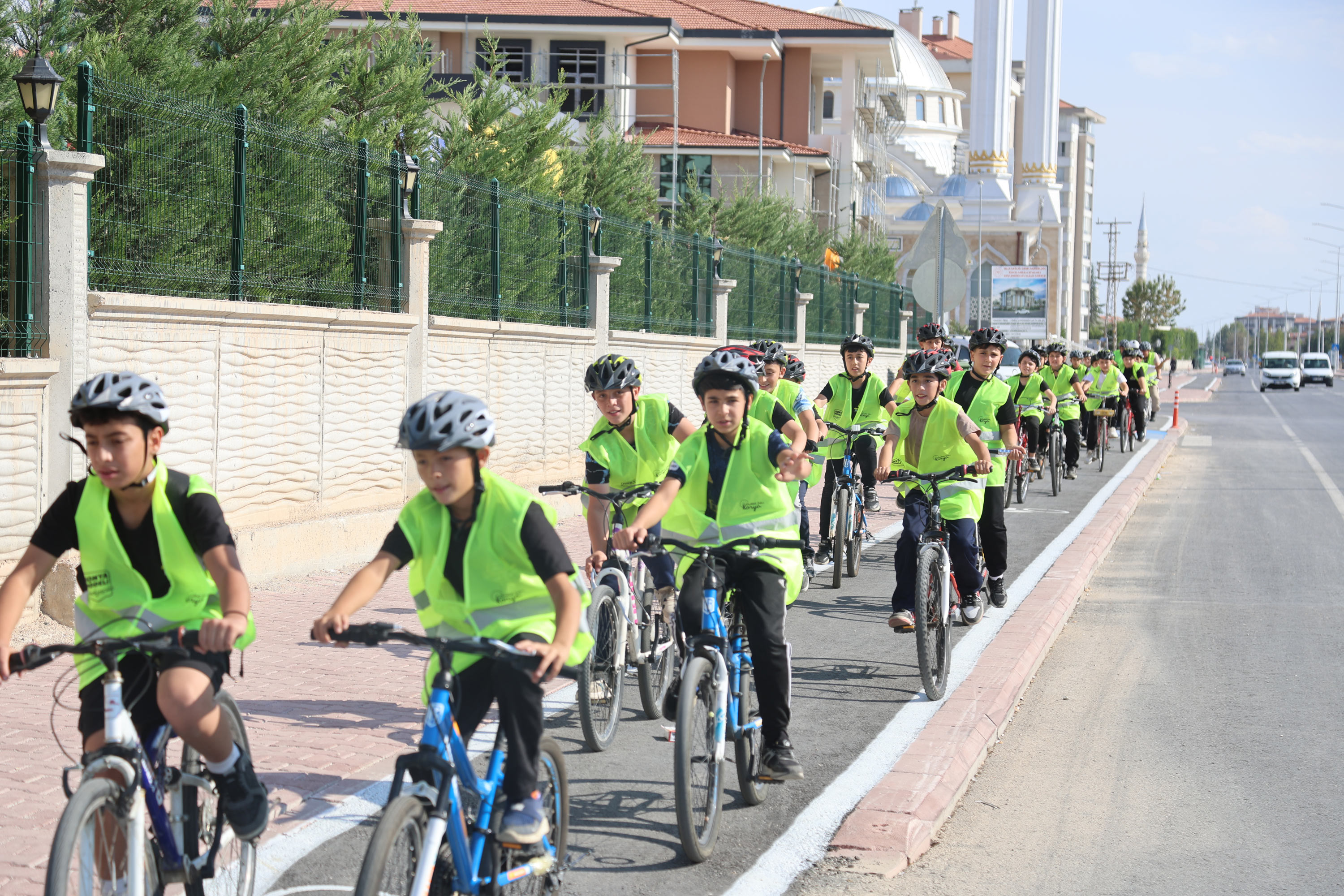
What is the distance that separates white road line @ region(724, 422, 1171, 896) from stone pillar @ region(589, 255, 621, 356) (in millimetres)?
7801

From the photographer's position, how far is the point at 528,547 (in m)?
4.02

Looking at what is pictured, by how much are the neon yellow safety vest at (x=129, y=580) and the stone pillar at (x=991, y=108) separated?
306 feet

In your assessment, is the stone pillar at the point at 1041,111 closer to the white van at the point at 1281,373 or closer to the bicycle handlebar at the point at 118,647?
the white van at the point at 1281,373

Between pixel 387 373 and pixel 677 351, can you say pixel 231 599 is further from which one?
pixel 677 351

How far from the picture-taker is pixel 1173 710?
771cm

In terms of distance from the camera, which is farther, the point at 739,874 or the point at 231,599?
the point at 739,874

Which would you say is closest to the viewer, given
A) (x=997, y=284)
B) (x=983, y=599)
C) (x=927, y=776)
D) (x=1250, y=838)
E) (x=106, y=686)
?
(x=106, y=686)

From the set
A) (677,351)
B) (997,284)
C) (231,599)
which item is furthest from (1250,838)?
(997,284)

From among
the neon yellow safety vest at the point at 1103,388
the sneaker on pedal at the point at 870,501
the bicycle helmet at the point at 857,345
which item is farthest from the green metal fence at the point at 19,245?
the neon yellow safety vest at the point at 1103,388

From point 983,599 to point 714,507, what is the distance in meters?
4.90

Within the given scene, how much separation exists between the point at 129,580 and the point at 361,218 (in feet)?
28.9

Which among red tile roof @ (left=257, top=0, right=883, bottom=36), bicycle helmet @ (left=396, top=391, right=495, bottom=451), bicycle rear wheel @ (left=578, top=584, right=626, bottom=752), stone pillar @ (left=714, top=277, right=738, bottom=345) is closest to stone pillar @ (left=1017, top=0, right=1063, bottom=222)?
red tile roof @ (left=257, top=0, right=883, bottom=36)

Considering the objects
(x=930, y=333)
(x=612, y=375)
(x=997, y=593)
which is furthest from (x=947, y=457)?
(x=930, y=333)

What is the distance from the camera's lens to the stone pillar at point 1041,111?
341 ft
